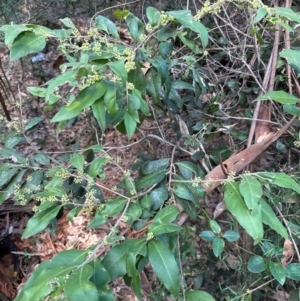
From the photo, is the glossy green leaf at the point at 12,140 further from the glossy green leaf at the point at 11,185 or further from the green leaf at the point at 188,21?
the green leaf at the point at 188,21

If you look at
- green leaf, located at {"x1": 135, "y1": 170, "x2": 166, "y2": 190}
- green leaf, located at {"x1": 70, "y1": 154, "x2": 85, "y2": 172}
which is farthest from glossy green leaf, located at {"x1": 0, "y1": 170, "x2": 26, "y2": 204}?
green leaf, located at {"x1": 135, "y1": 170, "x2": 166, "y2": 190}

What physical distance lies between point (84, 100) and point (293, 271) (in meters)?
0.68

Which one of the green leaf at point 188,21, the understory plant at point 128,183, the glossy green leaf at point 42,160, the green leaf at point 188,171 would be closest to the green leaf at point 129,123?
the understory plant at point 128,183

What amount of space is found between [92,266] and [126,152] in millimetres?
1389

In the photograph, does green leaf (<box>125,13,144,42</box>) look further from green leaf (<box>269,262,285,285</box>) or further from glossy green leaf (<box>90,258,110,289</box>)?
green leaf (<box>269,262,285,285</box>)

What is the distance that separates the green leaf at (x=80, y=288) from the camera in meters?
0.63

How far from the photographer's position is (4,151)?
1.21 m

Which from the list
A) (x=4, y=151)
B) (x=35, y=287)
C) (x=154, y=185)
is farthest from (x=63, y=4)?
(x=35, y=287)

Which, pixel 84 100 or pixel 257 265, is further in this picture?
pixel 257 265

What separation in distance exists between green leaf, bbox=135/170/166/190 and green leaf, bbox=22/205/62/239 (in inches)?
9.1

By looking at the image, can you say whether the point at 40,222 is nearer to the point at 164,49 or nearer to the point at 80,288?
the point at 80,288

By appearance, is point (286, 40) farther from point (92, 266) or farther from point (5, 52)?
point (5, 52)

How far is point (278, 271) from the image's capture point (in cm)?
97

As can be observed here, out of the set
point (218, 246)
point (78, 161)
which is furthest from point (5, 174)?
point (218, 246)
